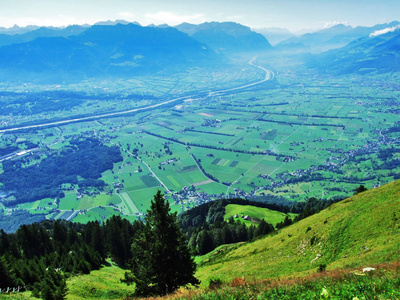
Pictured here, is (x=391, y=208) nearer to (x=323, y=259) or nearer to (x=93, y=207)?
(x=323, y=259)

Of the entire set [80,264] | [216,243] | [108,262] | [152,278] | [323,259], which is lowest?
[216,243]

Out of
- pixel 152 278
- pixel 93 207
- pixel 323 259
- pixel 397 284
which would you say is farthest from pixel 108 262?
pixel 93 207

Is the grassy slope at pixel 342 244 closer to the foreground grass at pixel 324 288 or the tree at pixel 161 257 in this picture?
the foreground grass at pixel 324 288

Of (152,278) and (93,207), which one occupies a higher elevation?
(152,278)

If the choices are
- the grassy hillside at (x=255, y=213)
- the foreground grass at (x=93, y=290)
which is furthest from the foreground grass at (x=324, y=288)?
the grassy hillside at (x=255, y=213)

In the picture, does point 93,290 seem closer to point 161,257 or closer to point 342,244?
point 161,257
